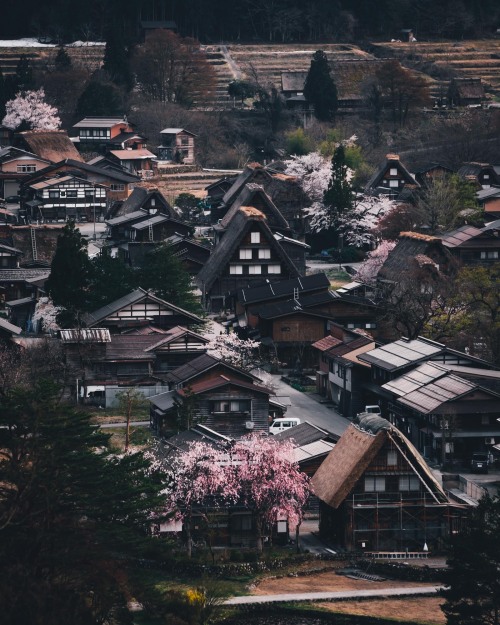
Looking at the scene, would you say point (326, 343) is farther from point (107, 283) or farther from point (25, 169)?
point (25, 169)

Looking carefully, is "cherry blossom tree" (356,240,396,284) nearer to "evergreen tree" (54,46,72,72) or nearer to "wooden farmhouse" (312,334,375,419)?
"wooden farmhouse" (312,334,375,419)

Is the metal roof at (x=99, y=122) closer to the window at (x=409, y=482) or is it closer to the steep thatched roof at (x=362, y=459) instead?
the steep thatched roof at (x=362, y=459)

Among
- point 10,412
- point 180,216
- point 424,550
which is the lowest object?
point 424,550

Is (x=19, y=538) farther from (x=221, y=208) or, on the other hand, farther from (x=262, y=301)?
(x=221, y=208)

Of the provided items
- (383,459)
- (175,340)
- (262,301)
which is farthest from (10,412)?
(262,301)

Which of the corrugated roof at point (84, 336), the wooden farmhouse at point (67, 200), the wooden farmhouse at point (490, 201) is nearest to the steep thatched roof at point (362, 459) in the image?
the corrugated roof at point (84, 336)

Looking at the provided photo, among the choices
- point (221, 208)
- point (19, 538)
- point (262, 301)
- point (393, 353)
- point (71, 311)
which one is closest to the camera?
point (19, 538)
